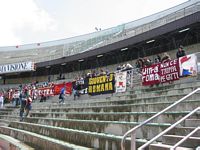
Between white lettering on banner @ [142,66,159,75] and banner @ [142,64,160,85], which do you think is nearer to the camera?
banner @ [142,64,160,85]

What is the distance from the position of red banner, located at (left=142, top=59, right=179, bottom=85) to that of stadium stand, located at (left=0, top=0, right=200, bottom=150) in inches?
13.5

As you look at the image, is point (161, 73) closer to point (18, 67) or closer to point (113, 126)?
point (113, 126)

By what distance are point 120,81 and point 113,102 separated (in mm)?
3428

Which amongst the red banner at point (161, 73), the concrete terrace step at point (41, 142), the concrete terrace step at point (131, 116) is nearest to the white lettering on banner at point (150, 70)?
the red banner at point (161, 73)

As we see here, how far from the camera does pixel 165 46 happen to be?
70.7ft

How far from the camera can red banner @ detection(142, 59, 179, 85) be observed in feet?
40.2

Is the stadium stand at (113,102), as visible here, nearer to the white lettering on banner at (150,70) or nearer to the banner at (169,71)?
the banner at (169,71)

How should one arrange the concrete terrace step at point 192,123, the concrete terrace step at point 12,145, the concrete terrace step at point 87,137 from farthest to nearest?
the concrete terrace step at point 12,145 < the concrete terrace step at point 87,137 < the concrete terrace step at point 192,123

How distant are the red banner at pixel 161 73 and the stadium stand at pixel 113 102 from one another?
0.34 m

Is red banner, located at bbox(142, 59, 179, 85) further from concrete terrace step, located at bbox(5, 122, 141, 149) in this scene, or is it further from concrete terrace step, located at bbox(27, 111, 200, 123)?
concrete terrace step, located at bbox(5, 122, 141, 149)

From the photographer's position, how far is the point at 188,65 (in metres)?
11.6

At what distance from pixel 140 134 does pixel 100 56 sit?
21.9m

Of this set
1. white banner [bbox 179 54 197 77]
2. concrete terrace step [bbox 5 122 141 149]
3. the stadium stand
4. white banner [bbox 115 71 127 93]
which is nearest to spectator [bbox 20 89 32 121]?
the stadium stand

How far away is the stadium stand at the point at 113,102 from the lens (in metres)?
6.57
